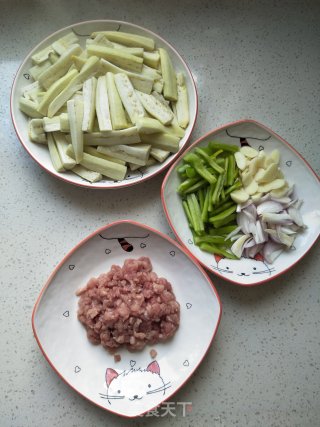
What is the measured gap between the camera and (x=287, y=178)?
1404mm

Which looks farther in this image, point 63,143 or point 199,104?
point 199,104

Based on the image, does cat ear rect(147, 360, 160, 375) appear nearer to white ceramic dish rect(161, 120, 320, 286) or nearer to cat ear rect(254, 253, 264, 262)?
white ceramic dish rect(161, 120, 320, 286)

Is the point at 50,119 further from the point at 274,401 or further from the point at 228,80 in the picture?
the point at 274,401

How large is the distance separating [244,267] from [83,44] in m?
0.84

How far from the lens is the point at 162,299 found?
1.30m

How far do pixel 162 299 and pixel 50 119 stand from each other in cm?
60

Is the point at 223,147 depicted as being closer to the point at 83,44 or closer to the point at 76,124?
the point at 76,124

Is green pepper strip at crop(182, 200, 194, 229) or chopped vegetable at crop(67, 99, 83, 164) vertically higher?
chopped vegetable at crop(67, 99, 83, 164)

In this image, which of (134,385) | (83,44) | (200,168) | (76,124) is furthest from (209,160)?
(134,385)

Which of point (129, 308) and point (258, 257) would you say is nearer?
point (129, 308)

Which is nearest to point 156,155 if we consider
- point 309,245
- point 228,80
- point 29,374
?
point 228,80

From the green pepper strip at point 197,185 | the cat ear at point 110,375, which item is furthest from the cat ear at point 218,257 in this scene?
the cat ear at point 110,375

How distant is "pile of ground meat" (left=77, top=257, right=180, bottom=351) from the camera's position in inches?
49.9

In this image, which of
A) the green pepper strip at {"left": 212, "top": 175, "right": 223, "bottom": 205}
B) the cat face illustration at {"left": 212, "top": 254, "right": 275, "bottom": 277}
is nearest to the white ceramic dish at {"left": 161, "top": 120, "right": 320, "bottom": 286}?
the cat face illustration at {"left": 212, "top": 254, "right": 275, "bottom": 277}
